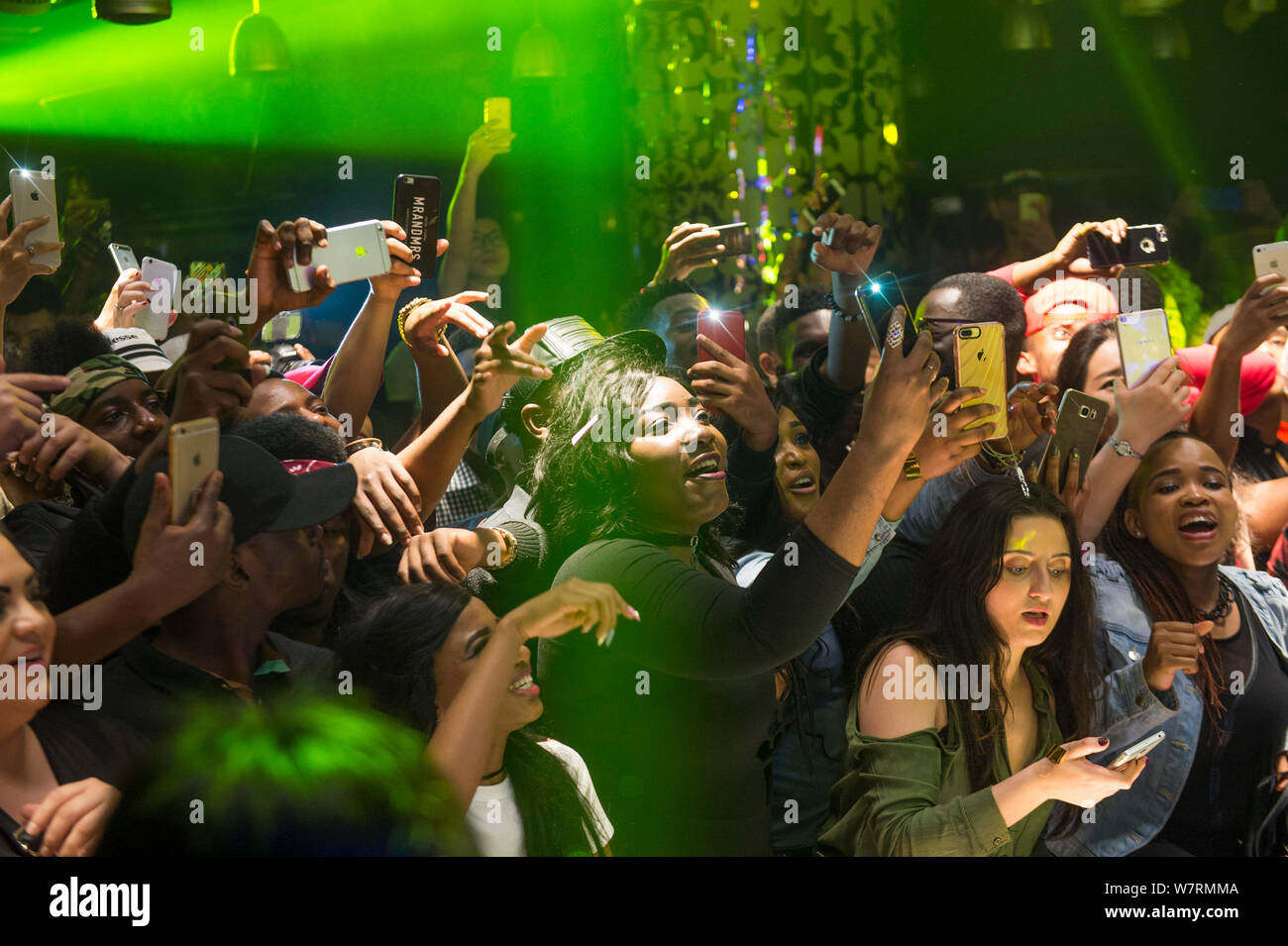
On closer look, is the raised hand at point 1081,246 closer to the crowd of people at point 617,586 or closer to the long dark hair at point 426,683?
the crowd of people at point 617,586

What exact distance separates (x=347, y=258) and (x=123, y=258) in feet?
1.82

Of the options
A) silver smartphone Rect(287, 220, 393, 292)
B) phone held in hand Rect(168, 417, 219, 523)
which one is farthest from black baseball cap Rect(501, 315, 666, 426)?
phone held in hand Rect(168, 417, 219, 523)

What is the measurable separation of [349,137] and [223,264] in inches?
15.9

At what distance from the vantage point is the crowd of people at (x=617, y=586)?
2631 millimetres

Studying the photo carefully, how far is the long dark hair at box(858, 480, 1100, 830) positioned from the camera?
2.84 m

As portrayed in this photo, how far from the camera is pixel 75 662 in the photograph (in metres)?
2.64

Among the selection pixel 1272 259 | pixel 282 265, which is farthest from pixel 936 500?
pixel 282 265

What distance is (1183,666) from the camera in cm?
299

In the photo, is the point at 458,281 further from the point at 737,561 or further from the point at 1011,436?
the point at 1011,436

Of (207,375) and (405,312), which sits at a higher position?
(405,312)

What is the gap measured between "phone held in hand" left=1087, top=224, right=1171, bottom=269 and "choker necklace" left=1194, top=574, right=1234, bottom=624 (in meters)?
0.73

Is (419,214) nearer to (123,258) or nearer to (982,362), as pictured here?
(123,258)

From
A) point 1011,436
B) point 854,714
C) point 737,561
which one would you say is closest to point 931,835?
point 854,714

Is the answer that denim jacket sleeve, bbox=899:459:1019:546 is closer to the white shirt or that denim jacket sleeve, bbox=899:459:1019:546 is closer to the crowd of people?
the crowd of people
